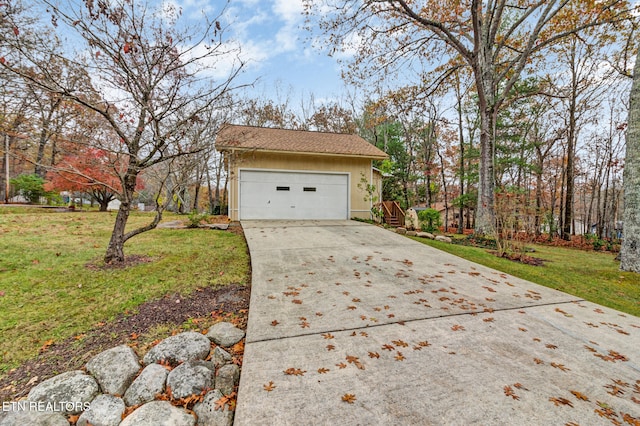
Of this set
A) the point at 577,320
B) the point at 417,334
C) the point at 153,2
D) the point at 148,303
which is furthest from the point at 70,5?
the point at 577,320

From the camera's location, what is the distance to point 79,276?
4.02 metres

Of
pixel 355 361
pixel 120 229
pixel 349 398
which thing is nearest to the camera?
pixel 349 398

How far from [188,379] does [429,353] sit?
196 cm

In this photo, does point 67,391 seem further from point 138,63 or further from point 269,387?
point 138,63

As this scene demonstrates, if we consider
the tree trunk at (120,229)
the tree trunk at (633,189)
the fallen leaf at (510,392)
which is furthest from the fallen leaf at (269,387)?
the tree trunk at (633,189)

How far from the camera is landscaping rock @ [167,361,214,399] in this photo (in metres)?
1.94

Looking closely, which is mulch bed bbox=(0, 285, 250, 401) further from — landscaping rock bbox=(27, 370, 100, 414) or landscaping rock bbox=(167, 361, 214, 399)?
landscaping rock bbox=(167, 361, 214, 399)

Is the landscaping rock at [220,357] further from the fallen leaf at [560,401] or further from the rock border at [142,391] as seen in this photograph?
the fallen leaf at [560,401]

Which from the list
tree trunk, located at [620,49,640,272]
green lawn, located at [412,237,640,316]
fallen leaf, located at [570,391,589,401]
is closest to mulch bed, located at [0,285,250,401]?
fallen leaf, located at [570,391,589,401]

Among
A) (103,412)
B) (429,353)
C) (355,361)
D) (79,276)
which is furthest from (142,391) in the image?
(79,276)

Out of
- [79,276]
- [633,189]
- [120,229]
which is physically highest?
[633,189]

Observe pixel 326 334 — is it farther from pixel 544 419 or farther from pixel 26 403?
pixel 26 403

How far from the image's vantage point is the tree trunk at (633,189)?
17.2ft

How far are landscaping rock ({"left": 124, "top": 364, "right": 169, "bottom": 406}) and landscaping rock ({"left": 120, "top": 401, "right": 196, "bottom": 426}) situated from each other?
20 centimetres
